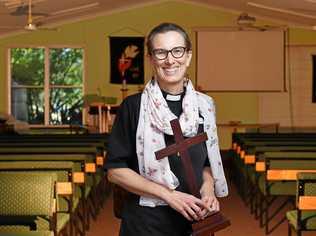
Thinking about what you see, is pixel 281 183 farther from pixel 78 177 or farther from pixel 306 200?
pixel 78 177

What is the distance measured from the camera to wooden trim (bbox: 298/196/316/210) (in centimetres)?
446

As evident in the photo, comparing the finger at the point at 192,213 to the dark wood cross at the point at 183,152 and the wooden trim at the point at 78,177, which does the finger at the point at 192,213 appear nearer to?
the dark wood cross at the point at 183,152

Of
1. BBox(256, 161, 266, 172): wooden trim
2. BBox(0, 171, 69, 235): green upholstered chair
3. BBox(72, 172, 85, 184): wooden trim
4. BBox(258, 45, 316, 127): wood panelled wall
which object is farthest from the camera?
BBox(258, 45, 316, 127): wood panelled wall

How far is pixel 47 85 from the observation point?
52.2 ft

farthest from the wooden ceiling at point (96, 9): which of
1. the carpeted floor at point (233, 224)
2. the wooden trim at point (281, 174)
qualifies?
the wooden trim at point (281, 174)

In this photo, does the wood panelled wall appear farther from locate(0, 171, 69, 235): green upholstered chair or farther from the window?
locate(0, 171, 69, 235): green upholstered chair

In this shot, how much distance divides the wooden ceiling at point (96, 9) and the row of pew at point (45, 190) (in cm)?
517

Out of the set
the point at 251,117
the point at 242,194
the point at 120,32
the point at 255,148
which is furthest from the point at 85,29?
the point at 255,148

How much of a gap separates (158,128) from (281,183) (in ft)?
14.2

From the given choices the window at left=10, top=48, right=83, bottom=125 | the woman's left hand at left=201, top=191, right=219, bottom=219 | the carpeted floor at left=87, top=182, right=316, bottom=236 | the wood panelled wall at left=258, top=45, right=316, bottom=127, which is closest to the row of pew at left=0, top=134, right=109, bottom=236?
the carpeted floor at left=87, top=182, right=316, bottom=236

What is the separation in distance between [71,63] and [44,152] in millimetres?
9517

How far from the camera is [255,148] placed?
714 cm

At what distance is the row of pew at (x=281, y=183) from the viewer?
449 centimetres

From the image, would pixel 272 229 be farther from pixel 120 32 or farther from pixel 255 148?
pixel 120 32
